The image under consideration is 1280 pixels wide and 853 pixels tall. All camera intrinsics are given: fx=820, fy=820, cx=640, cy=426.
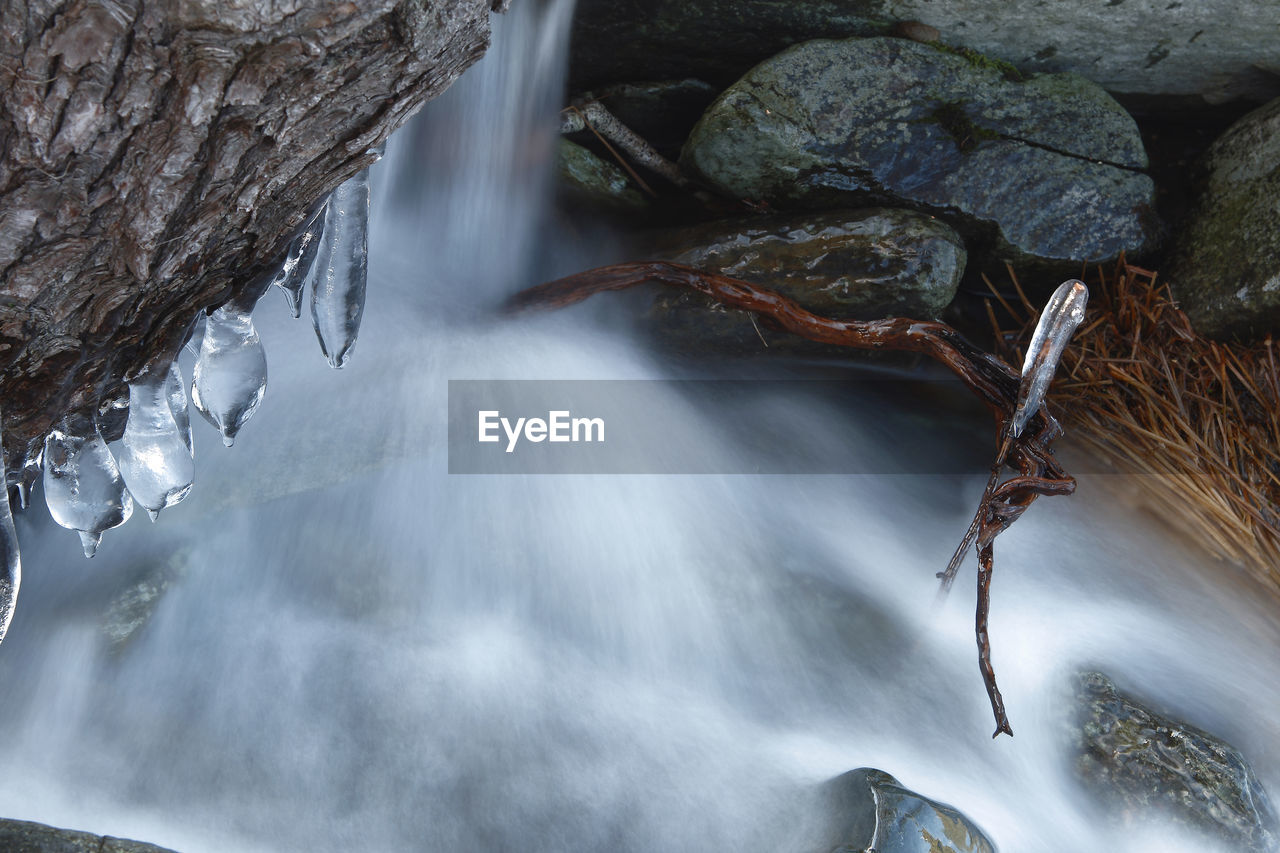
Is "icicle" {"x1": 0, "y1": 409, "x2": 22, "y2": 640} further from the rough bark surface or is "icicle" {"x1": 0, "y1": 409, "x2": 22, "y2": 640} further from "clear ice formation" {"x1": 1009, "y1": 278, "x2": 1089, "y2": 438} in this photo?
"clear ice formation" {"x1": 1009, "y1": 278, "x2": 1089, "y2": 438}

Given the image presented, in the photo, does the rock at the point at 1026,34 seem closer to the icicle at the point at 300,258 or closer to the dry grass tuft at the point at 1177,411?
the dry grass tuft at the point at 1177,411

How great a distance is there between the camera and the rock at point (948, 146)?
9.91 ft

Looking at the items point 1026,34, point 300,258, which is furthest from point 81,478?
point 1026,34

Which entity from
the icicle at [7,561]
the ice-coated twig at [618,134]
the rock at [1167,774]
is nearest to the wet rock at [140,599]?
the icicle at [7,561]

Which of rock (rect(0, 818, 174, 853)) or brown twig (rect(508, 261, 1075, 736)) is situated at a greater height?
brown twig (rect(508, 261, 1075, 736))

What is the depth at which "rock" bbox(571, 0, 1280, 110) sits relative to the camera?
3.04 metres

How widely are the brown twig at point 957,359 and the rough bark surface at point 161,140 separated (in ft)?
5.24

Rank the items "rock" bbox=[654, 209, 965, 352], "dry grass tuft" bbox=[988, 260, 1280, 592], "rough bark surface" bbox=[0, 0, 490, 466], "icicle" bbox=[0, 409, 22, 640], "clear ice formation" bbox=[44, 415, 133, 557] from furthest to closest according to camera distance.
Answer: "rock" bbox=[654, 209, 965, 352], "dry grass tuft" bbox=[988, 260, 1280, 592], "clear ice formation" bbox=[44, 415, 133, 557], "icicle" bbox=[0, 409, 22, 640], "rough bark surface" bbox=[0, 0, 490, 466]

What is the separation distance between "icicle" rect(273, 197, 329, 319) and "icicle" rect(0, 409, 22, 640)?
2.06 feet

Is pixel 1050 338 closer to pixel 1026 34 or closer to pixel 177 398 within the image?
pixel 1026 34

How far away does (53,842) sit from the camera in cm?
160

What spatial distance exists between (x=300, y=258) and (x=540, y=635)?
4.24ft

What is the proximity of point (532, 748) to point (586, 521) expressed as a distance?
811 mm
